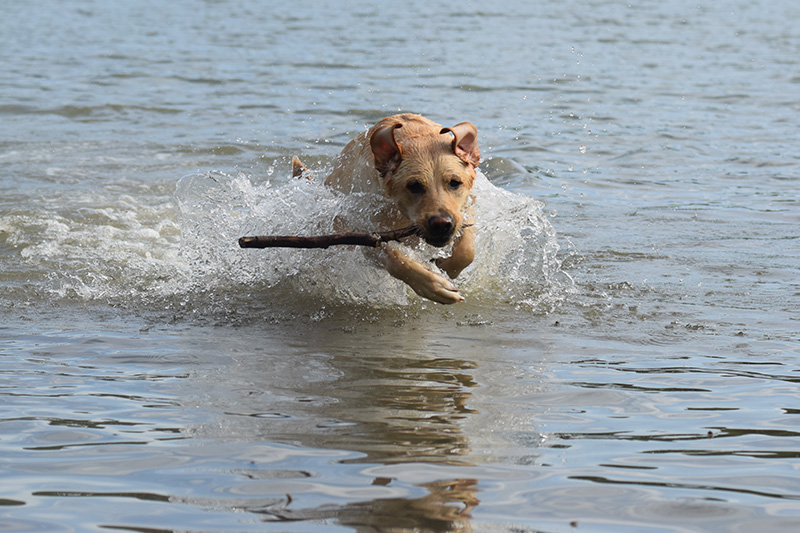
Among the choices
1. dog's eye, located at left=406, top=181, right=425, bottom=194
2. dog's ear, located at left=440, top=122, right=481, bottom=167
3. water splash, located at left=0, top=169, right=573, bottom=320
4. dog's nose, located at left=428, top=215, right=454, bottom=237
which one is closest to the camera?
dog's nose, located at left=428, top=215, right=454, bottom=237

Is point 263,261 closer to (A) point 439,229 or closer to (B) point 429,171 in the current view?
(B) point 429,171

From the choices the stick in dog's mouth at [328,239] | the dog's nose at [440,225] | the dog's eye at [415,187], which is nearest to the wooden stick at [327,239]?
the stick in dog's mouth at [328,239]

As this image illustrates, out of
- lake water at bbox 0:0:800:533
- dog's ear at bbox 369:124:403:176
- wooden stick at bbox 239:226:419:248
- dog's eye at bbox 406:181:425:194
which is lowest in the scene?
lake water at bbox 0:0:800:533

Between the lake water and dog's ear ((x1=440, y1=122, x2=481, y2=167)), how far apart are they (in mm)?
851

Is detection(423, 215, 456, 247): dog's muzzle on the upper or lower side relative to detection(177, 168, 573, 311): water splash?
upper

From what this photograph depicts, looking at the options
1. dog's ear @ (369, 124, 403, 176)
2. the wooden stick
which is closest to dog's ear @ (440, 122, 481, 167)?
dog's ear @ (369, 124, 403, 176)

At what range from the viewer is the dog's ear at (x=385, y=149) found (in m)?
5.57

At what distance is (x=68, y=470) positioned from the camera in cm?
336

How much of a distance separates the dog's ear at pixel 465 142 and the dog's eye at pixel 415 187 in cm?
39

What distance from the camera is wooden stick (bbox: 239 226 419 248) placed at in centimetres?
532

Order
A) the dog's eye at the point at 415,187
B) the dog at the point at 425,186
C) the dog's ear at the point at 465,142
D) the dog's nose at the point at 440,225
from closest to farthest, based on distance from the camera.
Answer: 1. the dog's nose at the point at 440,225
2. the dog at the point at 425,186
3. the dog's eye at the point at 415,187
4. the dog's ear at the point at 465,142

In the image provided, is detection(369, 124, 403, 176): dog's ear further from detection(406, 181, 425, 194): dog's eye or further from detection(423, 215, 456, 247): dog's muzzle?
detection(423, 215, 456, 247): dog's muzzle

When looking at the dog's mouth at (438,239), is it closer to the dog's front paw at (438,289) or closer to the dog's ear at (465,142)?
the dog's front paw at (438,289)

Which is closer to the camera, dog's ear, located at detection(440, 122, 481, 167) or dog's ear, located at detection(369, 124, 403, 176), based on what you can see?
dog's ear, located at detection(369, 124, 403, 176)
